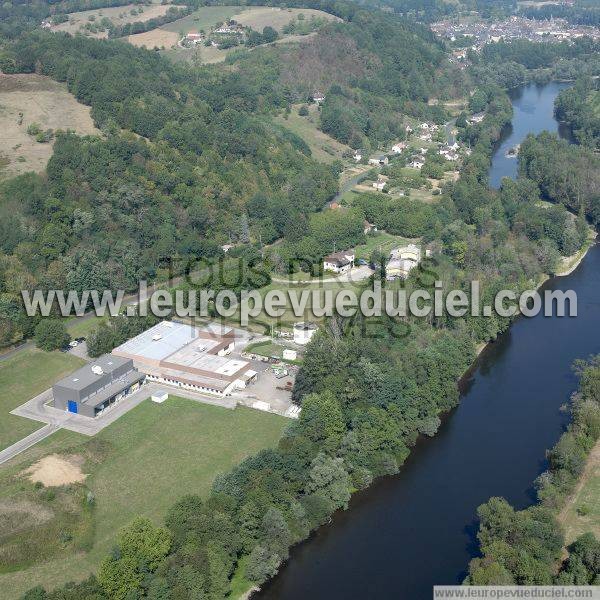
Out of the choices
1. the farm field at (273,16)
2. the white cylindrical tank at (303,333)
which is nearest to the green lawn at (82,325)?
the white cylindrical tank at (303,333)

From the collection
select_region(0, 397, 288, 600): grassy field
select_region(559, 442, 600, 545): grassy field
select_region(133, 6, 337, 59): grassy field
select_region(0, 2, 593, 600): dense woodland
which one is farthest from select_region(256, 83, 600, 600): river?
select_region(133, 6, 337, 59): grassy field

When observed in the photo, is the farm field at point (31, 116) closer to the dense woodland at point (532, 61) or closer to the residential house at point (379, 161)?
the residential house at point (379, 161)

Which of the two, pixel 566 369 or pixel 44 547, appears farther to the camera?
pixel 566 369

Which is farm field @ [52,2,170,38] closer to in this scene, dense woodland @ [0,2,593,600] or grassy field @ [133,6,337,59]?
grassy field @ [133,6,337,59]

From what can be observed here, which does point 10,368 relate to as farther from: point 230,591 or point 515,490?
point 515,490

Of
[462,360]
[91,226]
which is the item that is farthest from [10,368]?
[462,360]
